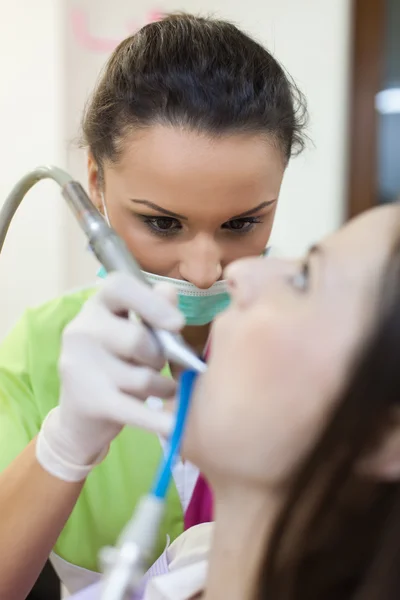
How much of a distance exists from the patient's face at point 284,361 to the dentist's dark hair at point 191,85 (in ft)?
1.20

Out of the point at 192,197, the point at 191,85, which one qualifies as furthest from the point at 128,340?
the point at 191,85

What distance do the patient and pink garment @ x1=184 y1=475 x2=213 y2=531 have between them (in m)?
0.35

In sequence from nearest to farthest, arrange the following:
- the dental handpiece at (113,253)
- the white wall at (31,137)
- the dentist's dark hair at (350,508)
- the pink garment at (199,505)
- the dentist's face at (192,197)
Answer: the dentist's dark hair at (350,508)
the dental handpiece at (113,253)
the dentist's face at (192,197)
the pink garment at (199,505)
the white wall at (31,137)

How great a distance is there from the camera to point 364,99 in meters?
1.66

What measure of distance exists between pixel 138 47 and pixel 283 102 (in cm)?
24

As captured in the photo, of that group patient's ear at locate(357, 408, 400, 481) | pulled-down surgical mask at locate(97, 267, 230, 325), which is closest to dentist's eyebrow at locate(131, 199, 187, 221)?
pulled-down surgical mask at locate(97, 267, 230, 325)

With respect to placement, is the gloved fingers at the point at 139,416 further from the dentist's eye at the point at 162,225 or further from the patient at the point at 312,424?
the dentist's eye at the point at 162,225

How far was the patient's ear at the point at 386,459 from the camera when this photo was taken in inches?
20.1

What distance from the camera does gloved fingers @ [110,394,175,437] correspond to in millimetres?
609

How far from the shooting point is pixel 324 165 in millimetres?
1716

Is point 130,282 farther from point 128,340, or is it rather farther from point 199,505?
point 199,505

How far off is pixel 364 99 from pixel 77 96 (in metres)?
0.78

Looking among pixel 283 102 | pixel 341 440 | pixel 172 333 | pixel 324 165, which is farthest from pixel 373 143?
pixel 341 440

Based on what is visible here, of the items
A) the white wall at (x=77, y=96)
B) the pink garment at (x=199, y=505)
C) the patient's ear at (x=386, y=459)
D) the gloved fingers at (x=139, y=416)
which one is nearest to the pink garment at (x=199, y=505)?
the pink garment at (x=199, y=505)
